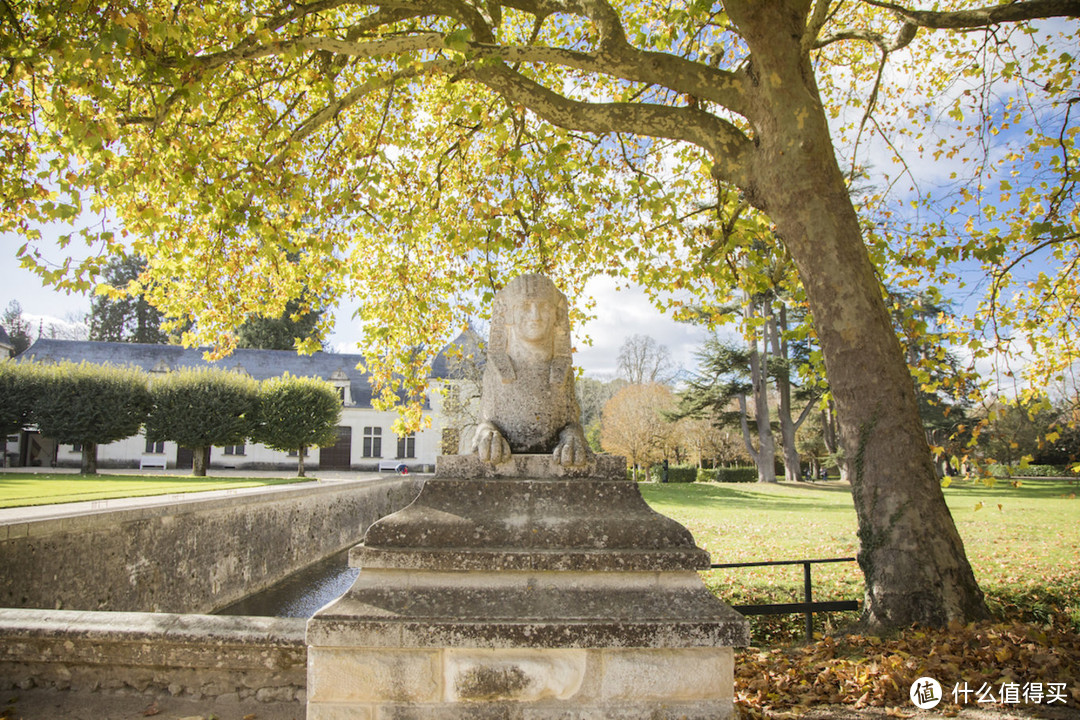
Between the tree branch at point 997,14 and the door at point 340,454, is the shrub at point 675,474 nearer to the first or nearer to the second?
the door at point 340,454

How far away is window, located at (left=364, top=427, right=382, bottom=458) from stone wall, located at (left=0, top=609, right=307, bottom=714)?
34719 millimetres

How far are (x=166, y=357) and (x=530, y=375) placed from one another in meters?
37.9

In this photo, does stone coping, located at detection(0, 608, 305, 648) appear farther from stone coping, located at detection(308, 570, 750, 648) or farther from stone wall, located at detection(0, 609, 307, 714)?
stone coping, located at detection(308, 570, 750, 648)

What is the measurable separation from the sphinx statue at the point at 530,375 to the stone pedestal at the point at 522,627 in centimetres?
69

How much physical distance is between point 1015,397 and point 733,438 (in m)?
32.7

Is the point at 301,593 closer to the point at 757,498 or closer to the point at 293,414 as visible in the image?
the point at 757,498

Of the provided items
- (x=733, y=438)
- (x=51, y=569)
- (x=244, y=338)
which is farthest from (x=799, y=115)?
(x=244, y=338)

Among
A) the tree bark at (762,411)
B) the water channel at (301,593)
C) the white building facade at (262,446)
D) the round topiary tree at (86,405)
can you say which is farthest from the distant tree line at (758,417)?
the round topiary tree at (86,405)

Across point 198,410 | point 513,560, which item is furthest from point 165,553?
point 198,410

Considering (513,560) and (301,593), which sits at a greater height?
(513,560)

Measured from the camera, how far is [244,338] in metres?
40.0

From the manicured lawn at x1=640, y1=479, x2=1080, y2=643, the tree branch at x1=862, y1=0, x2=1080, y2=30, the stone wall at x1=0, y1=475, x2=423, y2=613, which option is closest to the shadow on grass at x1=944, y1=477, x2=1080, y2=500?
the manicured lawn at x1=640, y1=479, x2=1080, y2=643

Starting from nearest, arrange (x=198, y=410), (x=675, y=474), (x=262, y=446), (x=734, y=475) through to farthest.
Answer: (x=198, y=410) < (x=734, y=475) < (x=675, y=474) < (x=262, y=446)

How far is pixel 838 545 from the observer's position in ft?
38.3
